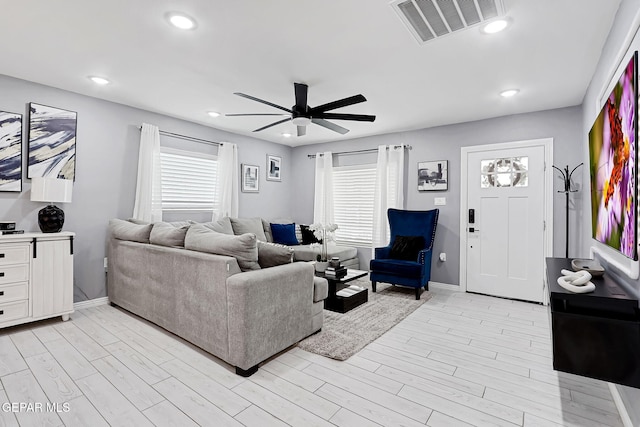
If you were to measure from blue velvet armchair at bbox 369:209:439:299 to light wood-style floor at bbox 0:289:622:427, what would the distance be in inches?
43.6

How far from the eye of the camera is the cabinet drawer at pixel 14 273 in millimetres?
2900

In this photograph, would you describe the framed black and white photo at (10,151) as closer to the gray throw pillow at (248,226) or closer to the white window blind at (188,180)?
the white window blind at (188,180)

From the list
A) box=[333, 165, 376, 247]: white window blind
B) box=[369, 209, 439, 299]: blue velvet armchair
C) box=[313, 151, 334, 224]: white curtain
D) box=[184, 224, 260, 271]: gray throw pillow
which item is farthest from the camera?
box=[313, 151, 334, 224]: white curtain

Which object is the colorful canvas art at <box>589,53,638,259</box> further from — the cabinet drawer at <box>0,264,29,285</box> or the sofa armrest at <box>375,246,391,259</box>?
the cabinet drawer at <box>0,264,29,285</box>

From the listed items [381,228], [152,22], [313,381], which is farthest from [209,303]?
[381,228]

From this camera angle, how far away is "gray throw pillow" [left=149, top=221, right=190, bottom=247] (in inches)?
113

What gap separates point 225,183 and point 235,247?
3076 mm

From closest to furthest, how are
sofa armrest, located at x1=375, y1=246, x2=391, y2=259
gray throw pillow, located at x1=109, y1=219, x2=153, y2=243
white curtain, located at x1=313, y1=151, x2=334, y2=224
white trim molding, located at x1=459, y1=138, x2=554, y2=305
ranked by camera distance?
gray throw pillow, located at x1=109, y1=219, x2=153, y2=243, white trim molding, located at x1=459, y1=138, x2=554, y2=305, sofa armrest, located at x1=375, y1=246, x2=391, y2=259, white curtain, located at x1=313, y1=151, x2=334, y2=224

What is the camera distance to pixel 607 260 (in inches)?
84.1

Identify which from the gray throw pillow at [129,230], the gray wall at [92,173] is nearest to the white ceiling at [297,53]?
the gray wall at [92,173]

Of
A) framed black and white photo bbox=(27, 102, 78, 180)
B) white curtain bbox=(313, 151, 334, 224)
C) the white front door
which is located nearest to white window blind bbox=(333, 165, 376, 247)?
white curtain bbox=(313, 151, 334, 224)

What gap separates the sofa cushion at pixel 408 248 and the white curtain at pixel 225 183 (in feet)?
8.90

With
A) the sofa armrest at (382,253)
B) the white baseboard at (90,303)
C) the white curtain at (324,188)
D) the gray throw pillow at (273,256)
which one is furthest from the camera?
the white curtain at (324,188)

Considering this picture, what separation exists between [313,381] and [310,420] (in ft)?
1.32
